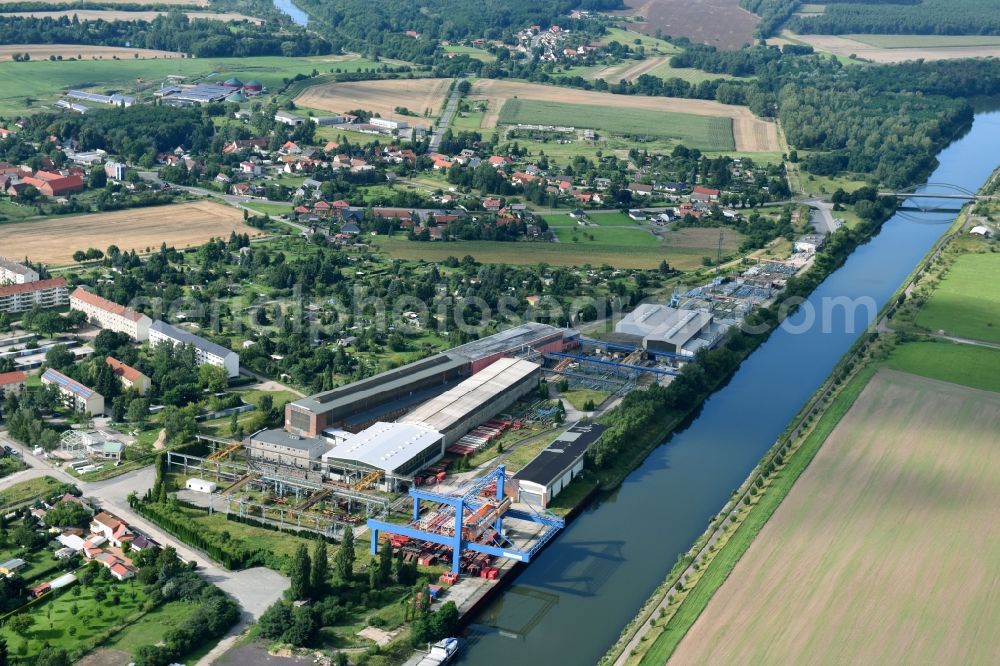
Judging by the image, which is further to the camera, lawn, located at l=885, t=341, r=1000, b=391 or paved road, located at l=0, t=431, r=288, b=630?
lawn, located at l=885, t=341, r=1000, b=391

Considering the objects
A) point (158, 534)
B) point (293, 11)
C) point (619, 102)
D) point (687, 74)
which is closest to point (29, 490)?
point (158, 534)

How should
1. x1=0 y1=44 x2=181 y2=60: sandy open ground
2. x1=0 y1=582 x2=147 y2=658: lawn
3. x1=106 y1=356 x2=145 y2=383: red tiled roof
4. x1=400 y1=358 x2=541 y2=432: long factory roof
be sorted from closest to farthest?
1. x1=0 y1=582 x2=147 y2=658: lawn
2. x1=400 y1=358 x2=541 y2=432: long factory roof
3. x1=106 y1=356 x2=145 y2=383: red tiled roof
4. x1=0 y1=44 x2=181 y2=60: sandy open ground

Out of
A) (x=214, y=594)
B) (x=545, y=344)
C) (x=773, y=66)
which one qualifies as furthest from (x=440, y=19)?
(x=214, y=594)

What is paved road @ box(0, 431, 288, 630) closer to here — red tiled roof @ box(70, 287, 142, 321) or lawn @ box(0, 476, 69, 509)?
lawn @ box(0, 476, 69, 509)

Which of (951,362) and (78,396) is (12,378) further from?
(951,362)

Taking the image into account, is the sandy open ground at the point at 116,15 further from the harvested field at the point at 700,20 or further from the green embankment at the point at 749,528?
the green embankment at the point at 749,528

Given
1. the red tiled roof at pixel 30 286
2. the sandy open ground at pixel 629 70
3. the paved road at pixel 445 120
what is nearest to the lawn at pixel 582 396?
the red tiled roof at pixel 30 286

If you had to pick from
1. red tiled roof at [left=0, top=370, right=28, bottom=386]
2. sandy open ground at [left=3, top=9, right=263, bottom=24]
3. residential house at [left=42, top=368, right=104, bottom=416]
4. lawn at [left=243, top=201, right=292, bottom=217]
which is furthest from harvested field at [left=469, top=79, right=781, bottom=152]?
red tiled roof at [left=0, top=370, right=28, bottom=386]
